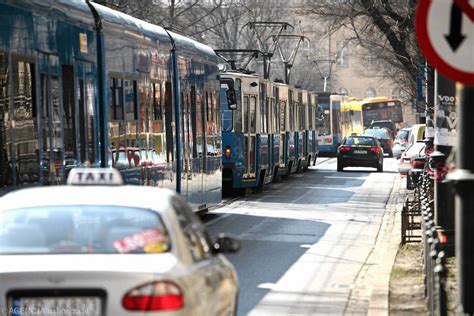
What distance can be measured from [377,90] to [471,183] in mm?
123889

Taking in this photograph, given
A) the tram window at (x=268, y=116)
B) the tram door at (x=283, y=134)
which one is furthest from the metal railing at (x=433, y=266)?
the tram door at (x=283, y=134)

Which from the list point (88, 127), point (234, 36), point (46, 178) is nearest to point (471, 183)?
point (46, 178)

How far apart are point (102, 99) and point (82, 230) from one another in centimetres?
834

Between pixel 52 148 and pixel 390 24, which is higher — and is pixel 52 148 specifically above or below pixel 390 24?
below

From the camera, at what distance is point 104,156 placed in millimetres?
16188

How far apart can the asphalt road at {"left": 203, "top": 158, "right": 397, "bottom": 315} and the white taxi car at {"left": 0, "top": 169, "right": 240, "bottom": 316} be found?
4.34m

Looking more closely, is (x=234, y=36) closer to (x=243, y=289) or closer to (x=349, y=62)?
(x=349, y=62)

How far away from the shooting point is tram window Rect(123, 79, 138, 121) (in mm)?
17734

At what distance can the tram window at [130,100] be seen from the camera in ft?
58.2

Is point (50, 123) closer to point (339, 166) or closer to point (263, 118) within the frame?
point (263, 118)

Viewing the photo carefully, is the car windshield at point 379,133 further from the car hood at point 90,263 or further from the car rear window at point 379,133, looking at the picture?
the car hood at point 90,263

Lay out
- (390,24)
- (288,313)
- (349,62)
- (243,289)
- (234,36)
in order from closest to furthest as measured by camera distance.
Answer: (288,313), (243,289), (390,24), (234,36), (349,62)

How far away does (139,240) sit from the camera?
7.98 meters

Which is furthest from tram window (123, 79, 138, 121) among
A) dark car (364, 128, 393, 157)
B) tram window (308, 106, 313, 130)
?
dark car (364, 128, 393, 157)
